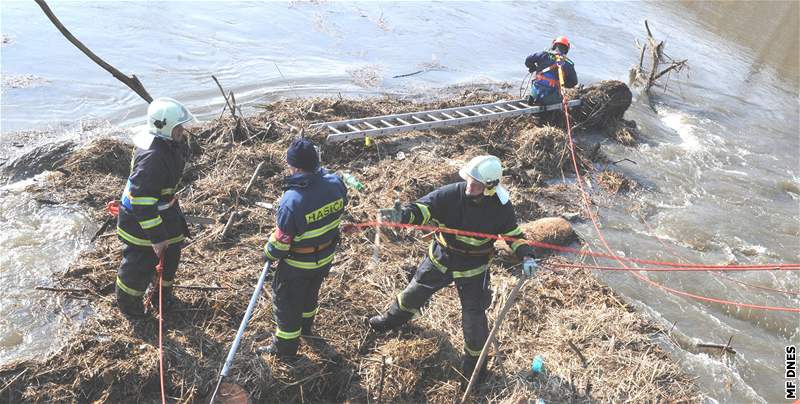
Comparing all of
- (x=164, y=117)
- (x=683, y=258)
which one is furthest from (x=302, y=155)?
(x=683, y=258)

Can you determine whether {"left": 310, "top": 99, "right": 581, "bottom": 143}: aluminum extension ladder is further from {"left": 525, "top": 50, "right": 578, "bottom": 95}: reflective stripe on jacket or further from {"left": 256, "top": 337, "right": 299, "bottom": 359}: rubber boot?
{"left": 256, "top": 337, "right": 299, "bottom": 359}: rubber boot

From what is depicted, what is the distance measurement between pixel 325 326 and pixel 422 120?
5486 millimetres

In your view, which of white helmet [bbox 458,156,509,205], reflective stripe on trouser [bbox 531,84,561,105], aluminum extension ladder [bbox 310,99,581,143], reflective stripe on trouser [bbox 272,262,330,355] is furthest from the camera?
→ reflective stripe on trouser [bbox 531,84,561,105]

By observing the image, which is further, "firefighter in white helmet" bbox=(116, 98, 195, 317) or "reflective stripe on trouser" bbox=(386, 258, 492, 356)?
"reflective stripe on trouser" bbox=(386, 258, 492, 356)

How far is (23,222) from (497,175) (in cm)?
584

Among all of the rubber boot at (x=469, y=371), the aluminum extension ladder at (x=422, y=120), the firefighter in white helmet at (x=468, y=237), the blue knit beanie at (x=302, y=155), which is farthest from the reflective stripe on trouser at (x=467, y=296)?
the aluminum extension ladder at (x=422, y=120)

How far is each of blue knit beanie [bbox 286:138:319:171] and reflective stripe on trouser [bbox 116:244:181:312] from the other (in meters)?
1.64

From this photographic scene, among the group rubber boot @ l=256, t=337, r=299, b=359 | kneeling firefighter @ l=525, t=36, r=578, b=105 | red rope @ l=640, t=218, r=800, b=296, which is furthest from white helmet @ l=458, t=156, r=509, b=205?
kneeling firefighter @ l=525, t=36, r=578, b=105

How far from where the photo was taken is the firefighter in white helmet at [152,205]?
4.22m

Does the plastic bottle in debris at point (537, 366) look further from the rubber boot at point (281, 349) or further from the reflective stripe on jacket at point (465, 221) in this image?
the rubber boot at point (281, 349)

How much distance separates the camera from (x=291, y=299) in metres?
4.51

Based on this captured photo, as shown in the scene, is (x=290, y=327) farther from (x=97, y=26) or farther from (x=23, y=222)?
(x=97, y=26)

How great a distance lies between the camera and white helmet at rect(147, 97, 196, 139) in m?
4.29

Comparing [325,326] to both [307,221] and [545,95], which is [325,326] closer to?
[307,221]
